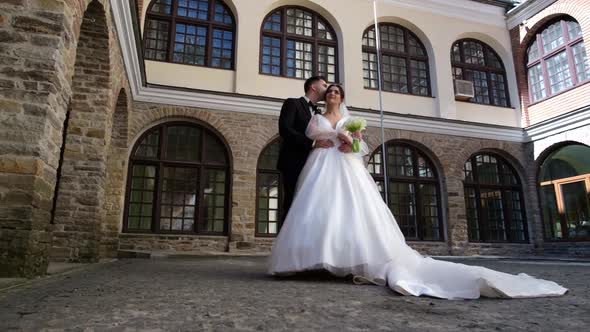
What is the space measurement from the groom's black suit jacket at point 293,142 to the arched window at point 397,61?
7.49m

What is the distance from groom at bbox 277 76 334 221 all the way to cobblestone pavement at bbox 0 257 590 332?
1.19m

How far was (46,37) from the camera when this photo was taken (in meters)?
3.05

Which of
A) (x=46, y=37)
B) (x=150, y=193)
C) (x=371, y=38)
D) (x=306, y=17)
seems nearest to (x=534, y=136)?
(x=371, y=38)

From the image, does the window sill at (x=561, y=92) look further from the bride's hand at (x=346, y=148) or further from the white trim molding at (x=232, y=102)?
the bride's hand at (x=346, y=148)

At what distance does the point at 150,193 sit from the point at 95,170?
3.03m

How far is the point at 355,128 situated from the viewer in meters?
3.07

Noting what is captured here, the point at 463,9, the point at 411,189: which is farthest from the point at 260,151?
the point at 463,9

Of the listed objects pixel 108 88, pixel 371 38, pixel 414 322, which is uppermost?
pixel 371 38

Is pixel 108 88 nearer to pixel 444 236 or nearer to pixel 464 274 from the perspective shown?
pixel 464 274

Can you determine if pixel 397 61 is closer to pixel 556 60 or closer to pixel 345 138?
pixel 556 60

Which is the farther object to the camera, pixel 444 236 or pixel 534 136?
pixel 534 136

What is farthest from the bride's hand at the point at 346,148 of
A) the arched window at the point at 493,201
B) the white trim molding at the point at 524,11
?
the white trim molding at the point at 524,11

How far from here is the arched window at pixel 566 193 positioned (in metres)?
10.1

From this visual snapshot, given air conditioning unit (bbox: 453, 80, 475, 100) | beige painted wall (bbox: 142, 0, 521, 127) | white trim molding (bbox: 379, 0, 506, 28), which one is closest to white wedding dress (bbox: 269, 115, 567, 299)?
beige painted wall (bbox: 142, 0, 521, 127)
